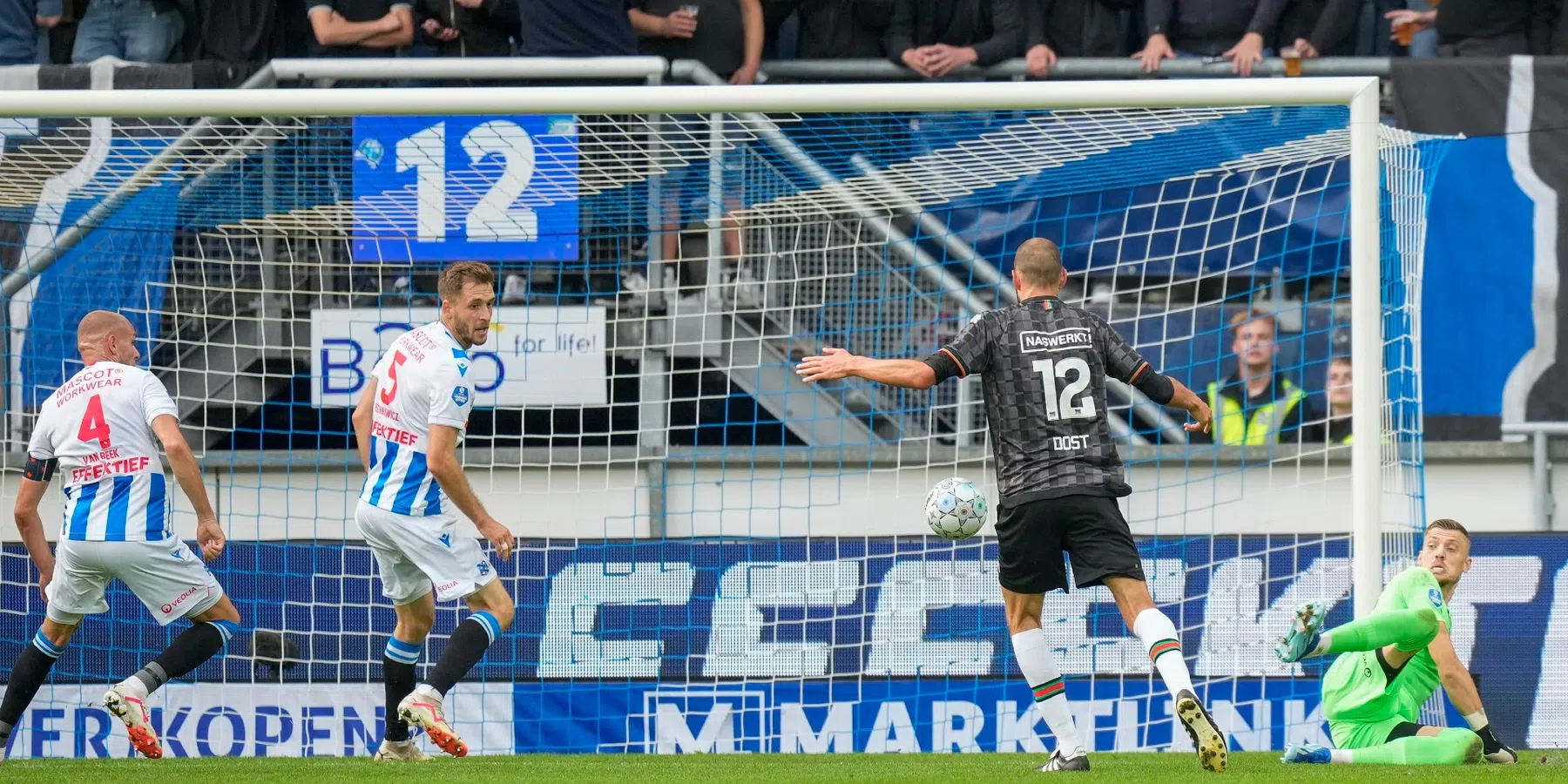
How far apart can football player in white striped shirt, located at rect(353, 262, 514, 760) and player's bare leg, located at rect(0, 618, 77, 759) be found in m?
1.38

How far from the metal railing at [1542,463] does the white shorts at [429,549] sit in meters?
5.39

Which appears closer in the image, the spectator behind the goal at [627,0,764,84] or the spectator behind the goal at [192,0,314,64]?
the spectator behind the goal at [627,0,764,84]

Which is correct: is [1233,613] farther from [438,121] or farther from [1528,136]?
[438,121]

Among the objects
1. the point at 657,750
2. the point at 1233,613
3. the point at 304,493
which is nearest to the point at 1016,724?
the point at 1233,613

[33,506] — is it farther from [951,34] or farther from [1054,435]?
[951,34]

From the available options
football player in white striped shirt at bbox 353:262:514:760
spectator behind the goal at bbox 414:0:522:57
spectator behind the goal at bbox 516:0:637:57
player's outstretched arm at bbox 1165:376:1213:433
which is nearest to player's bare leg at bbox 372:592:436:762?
football player in white striped shirt at bbox 353:262:514:760

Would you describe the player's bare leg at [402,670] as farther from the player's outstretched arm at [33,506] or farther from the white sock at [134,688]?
the player's outstretched arm at [33,506]

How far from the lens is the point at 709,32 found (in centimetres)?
1000

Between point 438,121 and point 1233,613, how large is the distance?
14.7ft

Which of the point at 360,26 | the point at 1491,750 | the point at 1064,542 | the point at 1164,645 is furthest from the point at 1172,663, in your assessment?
the point at 360,26

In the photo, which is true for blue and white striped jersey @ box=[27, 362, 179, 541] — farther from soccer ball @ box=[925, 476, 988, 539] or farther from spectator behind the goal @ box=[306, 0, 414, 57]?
spectator behind the goal @ box=[306, 0, 414, 57]

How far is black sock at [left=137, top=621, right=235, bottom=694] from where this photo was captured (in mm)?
6482

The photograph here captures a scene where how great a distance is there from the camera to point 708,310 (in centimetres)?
930

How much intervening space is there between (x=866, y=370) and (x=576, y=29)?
15.3 ft
